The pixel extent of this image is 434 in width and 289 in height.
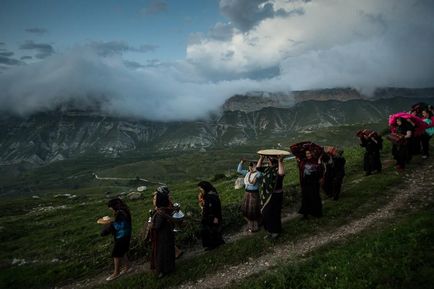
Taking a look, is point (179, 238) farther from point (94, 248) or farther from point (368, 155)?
point (368, 155)

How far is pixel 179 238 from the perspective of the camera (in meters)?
18.0

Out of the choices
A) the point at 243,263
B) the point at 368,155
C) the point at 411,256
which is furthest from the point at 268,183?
the point at 368,155

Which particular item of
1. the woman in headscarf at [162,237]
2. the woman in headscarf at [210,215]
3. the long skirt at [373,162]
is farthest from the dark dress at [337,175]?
the woman in headscarf at [162,237]

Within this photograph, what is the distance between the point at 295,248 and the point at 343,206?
5302mm

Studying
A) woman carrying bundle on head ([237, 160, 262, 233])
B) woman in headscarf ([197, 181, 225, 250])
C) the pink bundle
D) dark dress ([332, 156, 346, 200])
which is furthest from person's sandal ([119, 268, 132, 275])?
the pink bundle

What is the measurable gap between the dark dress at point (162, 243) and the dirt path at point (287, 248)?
3.94ft

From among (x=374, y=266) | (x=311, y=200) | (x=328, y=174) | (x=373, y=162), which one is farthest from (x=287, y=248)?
(x=373, y=162)

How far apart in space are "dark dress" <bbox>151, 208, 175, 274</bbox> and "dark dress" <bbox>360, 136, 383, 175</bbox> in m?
16.4

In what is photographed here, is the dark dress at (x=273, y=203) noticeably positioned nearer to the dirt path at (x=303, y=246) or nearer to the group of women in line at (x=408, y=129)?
the dirt path at (x=303, y=246)

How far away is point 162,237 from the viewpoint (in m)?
14.7

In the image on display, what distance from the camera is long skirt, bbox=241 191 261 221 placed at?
1702 centimetres

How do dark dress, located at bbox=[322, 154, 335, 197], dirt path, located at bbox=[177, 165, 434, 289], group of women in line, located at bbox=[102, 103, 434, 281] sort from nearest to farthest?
dirt path, located at bbox=[177, 165, 434, 289] → group of women in line, located at bbox=[102, 103, 434, 281] → dark dress, located at bbox=[322, 154, 335, 197]

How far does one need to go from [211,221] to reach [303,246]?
447 centimetres

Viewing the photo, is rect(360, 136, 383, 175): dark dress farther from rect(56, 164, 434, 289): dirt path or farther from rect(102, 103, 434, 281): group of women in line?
rect(102, 103, 434, 281): group of women in line
